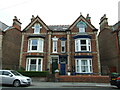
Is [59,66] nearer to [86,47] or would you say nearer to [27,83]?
[86,47]

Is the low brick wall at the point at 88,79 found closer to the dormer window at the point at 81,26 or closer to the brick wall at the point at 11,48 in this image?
the dormer window at the point at 81,26

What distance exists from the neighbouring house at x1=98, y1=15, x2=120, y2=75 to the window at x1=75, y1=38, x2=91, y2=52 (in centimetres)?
508

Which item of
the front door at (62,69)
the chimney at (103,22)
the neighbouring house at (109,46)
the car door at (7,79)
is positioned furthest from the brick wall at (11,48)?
the chimney at (103,22)

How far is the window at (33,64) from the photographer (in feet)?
66.6

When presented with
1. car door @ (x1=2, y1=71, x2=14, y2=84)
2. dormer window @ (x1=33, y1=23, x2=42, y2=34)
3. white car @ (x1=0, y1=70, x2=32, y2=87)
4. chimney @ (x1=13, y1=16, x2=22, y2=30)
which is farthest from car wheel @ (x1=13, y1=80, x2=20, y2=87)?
chimney @ (x1=13, y1=16, x2=22, y2=30)

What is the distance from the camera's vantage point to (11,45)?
80.3 ft

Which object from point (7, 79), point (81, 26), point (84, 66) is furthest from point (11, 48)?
point (84, 66)

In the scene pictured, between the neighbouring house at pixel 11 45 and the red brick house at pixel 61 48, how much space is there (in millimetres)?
3920

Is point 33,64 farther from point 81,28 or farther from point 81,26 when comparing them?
point 81,26

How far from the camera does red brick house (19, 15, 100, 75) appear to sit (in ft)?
66.3

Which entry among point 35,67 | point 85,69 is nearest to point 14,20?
point 35,67

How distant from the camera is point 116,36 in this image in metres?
21.7

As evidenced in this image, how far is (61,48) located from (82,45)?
3.79 metres

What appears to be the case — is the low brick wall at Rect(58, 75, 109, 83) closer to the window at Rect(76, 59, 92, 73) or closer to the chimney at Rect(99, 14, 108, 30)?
the window at Rect(76, 59, 92, 73)
